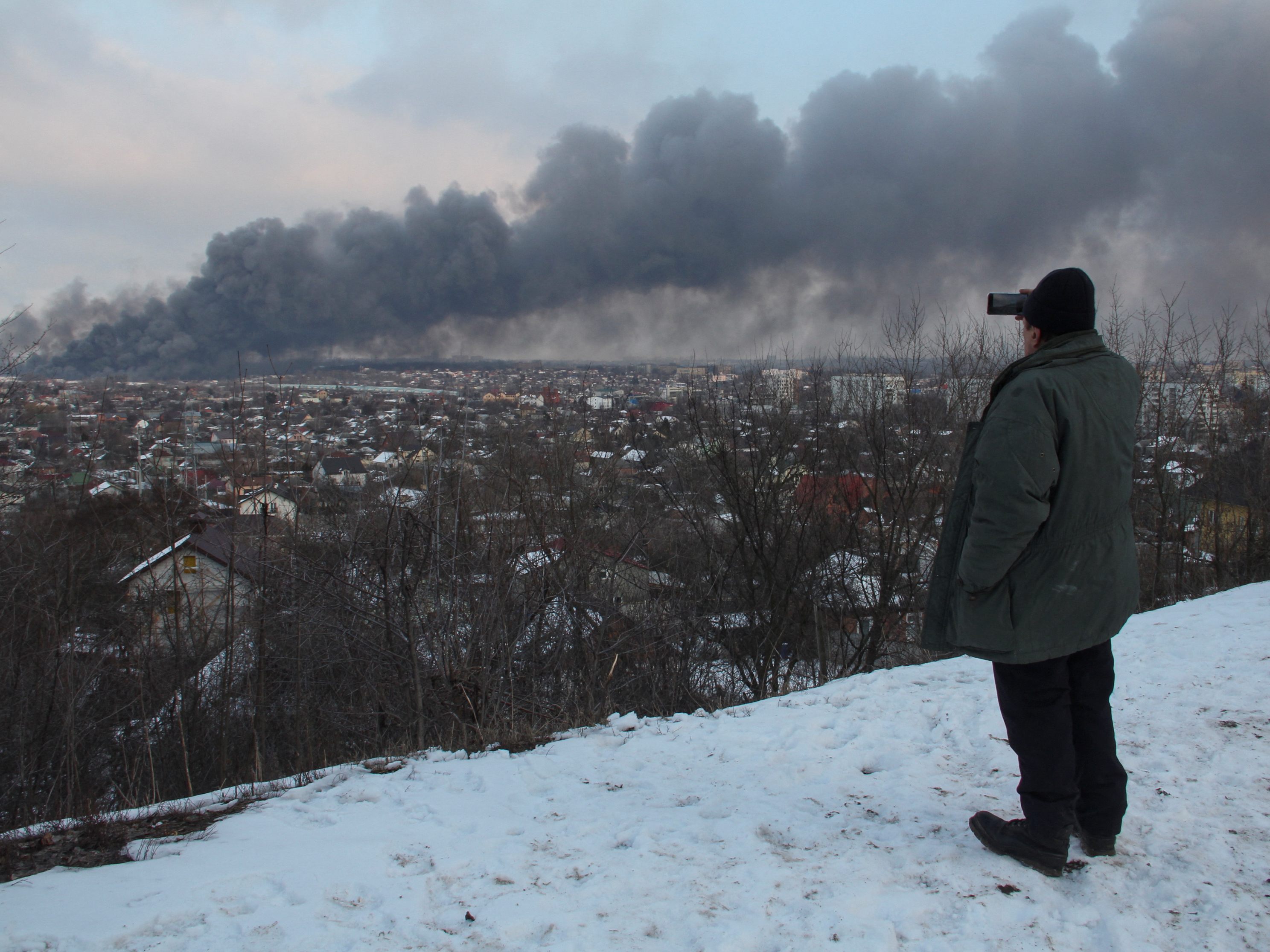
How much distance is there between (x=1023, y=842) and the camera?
218 cm

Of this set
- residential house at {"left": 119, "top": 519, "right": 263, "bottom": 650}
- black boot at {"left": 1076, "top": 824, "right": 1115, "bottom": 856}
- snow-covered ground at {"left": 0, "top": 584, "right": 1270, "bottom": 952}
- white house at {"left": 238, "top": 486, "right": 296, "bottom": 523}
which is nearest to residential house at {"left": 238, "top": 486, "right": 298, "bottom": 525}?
white house at {"left": 238, "top": 486, "right": 296, "bottom": 523}

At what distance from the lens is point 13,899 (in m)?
2.10

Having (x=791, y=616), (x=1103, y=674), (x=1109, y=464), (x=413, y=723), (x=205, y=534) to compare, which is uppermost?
(x=1109, y=464)

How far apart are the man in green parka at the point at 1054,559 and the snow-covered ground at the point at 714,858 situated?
263 mm

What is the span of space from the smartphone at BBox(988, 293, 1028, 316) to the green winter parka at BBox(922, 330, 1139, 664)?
290mm

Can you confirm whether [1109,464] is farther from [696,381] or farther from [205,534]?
[696,381]

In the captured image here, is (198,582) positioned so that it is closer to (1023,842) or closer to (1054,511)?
(1023,842)

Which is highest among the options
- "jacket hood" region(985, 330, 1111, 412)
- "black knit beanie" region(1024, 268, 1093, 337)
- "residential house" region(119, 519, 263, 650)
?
"black knit beanie" region(1024, 268, 1093, 337)

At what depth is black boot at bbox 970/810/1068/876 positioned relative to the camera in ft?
6.93

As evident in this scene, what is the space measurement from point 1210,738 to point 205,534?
11113 mm

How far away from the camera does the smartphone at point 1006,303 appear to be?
2367 millimetres

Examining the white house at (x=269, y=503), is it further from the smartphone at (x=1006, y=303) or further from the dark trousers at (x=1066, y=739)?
the dark trousers at (x=1066, y=739)

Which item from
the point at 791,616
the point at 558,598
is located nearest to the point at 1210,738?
the point at 558,598

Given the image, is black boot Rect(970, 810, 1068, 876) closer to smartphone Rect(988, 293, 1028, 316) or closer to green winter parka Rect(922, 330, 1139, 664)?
green winter parka Rect(922, 330, 1139, 664)
